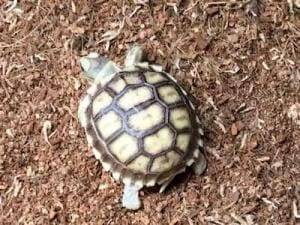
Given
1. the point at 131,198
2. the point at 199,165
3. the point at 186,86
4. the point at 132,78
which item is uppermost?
the point at 132,78

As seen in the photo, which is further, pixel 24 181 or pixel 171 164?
pixel 24 181

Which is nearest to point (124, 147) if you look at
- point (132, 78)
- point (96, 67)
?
point (132, 78)

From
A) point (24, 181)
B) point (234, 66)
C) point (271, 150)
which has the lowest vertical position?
point (24, 181)

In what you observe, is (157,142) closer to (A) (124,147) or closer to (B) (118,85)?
(A) (124,147)

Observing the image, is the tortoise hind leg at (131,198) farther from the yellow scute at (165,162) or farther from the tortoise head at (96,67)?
the tortoise head at (96,67)

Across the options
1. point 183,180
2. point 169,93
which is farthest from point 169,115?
point 183,180

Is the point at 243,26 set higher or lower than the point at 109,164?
higher

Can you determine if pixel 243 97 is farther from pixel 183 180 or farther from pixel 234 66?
pixel 183 180
